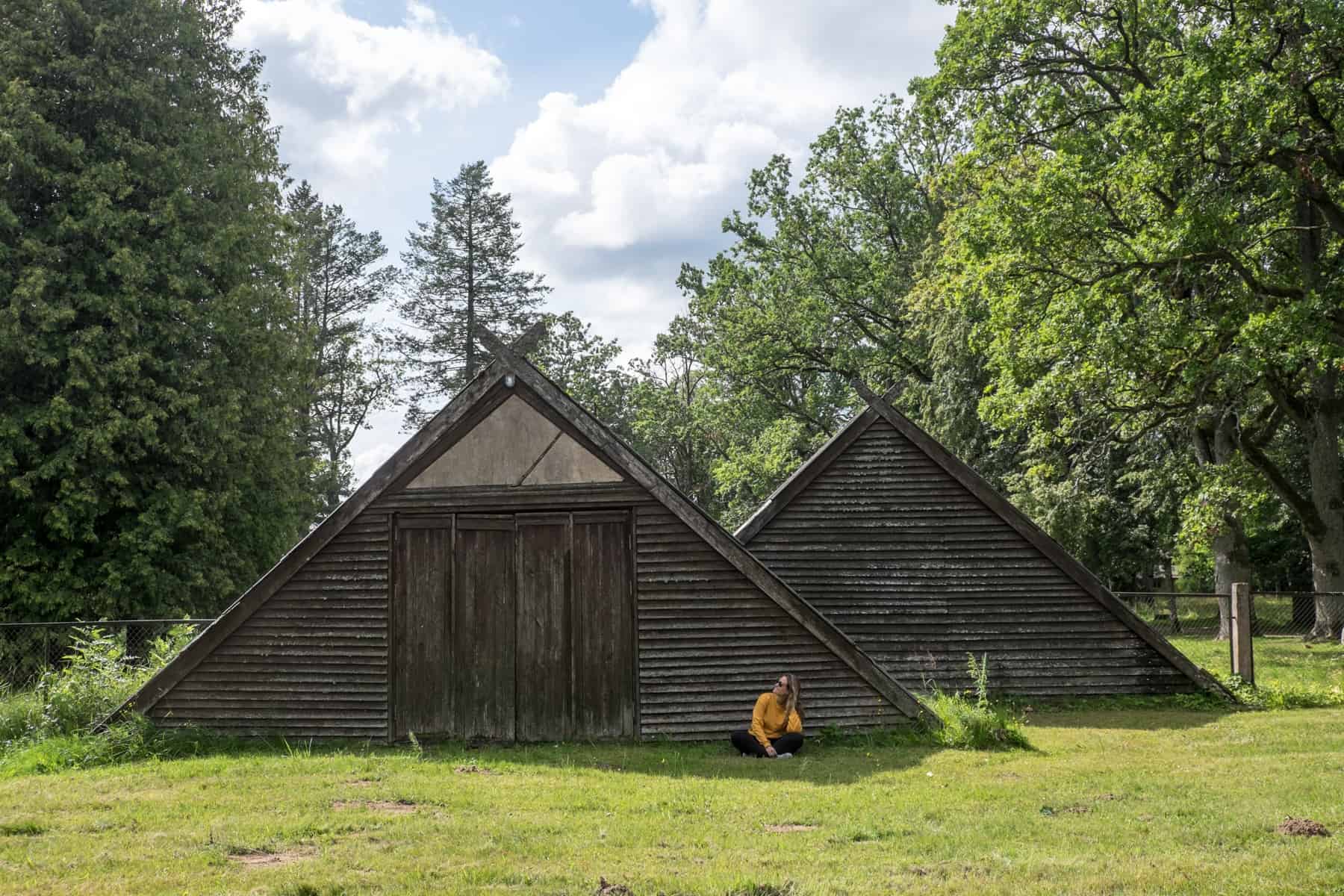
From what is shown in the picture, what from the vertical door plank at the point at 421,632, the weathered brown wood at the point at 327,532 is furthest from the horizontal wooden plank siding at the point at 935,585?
the weathered brown wood at the point at 327,532

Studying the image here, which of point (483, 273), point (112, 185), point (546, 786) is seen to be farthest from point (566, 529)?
point (483, 273)

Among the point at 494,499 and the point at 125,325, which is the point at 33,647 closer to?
the point at 125,325

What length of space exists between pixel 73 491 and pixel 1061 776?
20470mm

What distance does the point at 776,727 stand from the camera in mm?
12367

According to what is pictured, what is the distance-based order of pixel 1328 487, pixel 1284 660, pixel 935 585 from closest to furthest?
pixel 935 585 → pixel 1284 660 → pixel 1328 487

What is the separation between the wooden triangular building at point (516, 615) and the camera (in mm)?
13070

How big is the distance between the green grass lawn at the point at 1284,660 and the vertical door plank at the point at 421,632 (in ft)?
39.9

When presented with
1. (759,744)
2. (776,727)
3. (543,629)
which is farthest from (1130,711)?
(543,629)

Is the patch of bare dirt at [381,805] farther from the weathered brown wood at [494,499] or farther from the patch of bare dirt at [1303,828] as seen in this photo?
the patch of bare dirt at [1303,828]

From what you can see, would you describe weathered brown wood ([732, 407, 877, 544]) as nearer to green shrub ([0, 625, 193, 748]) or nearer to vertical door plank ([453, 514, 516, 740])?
vertical door plank ([453, 514, 516, 740])

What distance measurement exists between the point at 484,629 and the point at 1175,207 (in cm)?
1582

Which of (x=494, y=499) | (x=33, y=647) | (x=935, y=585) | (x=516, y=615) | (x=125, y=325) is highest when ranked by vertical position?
(x=125, y=325)

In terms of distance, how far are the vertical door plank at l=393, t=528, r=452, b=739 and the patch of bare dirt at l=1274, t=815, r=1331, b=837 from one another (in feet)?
28.8

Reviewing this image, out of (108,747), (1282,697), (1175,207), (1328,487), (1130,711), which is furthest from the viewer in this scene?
(1328,487)
